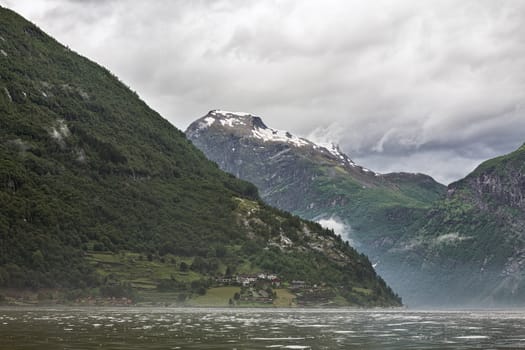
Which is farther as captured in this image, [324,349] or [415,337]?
[415,337]

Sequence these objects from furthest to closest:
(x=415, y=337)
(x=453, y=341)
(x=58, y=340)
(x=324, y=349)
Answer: (x=415, y=337) → (x=453, y=341) → (x=58, y=340) → (x=324, y=349)

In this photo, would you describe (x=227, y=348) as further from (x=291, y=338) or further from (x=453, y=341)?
(x=453, y=341)

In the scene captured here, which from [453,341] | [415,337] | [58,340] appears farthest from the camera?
[415,337]

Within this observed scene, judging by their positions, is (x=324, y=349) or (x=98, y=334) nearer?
(x=324, y=349)

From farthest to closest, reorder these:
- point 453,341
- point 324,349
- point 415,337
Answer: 1. point 415,337
2. point 453,341
3. point 324,349

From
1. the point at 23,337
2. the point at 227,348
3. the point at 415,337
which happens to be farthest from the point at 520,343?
the point at 23,337

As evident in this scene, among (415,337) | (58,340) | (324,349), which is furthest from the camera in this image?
(415,337)

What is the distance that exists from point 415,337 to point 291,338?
15738 mm

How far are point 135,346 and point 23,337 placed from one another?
1517 centimetres

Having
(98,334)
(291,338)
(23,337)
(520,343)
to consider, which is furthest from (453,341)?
(23,337)

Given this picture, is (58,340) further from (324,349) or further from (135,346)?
(324,349)

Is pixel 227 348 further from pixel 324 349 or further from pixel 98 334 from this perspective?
pixel 98 334

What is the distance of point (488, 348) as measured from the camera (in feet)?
222

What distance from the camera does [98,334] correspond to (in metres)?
82.0
